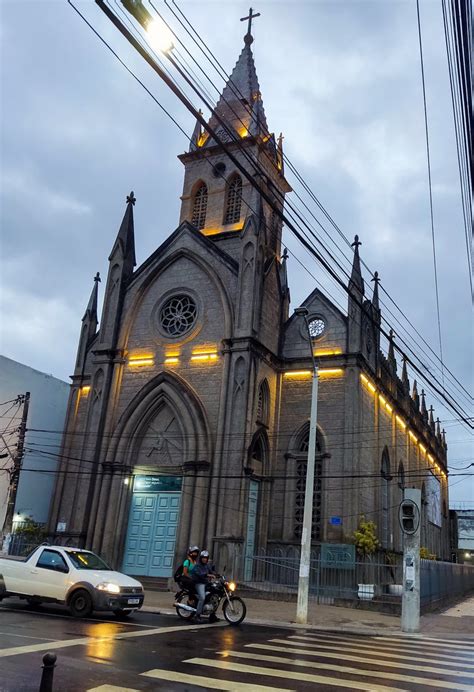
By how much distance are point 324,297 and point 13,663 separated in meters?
22.4

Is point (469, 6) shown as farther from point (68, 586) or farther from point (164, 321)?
point (164, 321)

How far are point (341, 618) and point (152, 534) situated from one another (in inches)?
420

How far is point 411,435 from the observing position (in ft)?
131

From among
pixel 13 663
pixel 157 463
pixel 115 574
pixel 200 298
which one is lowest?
pixel 13 663

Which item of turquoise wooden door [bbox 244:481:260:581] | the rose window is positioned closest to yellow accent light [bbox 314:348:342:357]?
the rose window

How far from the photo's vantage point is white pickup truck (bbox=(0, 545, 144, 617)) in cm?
1333

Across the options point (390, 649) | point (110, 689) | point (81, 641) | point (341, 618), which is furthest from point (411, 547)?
point (110, 689)

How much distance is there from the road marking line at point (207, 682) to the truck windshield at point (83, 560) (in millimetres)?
6743

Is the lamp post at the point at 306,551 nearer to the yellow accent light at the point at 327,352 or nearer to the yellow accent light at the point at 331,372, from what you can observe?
the yellow accent light at the point at 331,372

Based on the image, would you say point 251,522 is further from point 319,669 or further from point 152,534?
point 319,669

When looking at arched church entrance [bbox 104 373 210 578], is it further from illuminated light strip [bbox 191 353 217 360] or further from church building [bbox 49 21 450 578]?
illuminated light strip [bbox 191 353 217 360]

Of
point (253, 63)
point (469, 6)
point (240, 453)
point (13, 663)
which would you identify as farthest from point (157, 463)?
point (253, 63)

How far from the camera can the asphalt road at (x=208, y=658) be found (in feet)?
24.3

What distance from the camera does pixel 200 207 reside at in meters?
35.8
